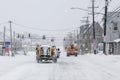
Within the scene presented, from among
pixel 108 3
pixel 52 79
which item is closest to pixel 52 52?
pixel 108 3

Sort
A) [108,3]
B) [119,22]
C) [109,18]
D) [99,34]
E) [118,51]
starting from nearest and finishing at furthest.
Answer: [108,3] < [118,51] < [119,22] < [109,18] < [99,34]

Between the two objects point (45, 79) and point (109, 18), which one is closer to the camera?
point (45, 79)

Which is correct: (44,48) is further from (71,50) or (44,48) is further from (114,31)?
(114,31)

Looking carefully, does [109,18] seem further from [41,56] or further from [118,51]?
[41,56]

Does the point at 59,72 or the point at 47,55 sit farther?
the point at 47,55

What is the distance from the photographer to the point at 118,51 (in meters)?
73.8

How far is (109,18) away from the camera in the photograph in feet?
325

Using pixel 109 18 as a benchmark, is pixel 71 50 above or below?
below

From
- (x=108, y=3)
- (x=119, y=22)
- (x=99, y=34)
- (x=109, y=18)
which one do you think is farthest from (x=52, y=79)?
(x=99, y=34)

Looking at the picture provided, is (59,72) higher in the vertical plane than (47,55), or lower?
lower

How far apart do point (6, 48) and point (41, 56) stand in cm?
3353

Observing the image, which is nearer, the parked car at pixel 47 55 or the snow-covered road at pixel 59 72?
the snow-covered road at pixel 59 72

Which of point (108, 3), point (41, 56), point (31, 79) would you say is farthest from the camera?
point (108, 3)

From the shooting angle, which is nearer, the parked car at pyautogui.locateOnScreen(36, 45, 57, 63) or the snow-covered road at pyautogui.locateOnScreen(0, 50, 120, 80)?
the snow-covered road at pyautogui.locateOnScreen(0, 50, 120, 80)
